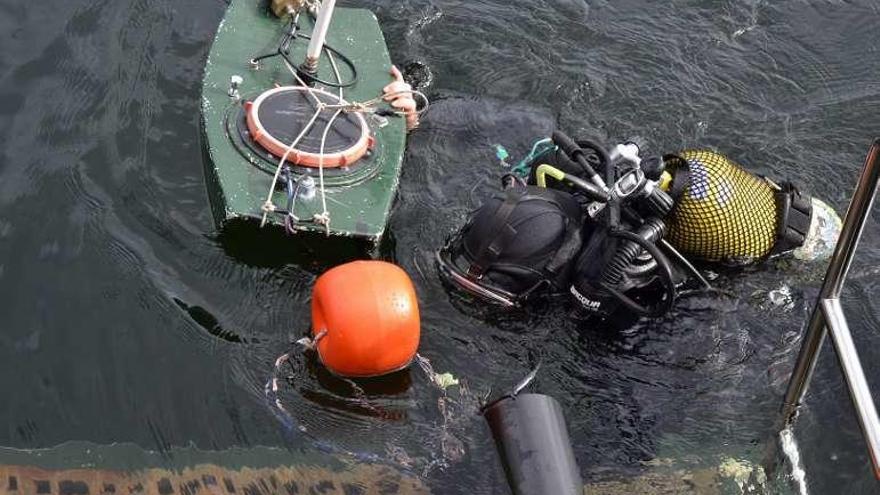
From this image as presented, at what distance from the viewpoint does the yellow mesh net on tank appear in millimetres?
5832

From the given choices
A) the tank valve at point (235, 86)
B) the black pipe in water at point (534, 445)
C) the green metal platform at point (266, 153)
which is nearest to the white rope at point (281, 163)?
the green metal platform at point (266, 153)

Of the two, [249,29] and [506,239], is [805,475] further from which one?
[249,29]

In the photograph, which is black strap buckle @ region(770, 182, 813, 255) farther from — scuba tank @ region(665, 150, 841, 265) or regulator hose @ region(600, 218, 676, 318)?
regulator hose @ region(600, 218, 676, 318)

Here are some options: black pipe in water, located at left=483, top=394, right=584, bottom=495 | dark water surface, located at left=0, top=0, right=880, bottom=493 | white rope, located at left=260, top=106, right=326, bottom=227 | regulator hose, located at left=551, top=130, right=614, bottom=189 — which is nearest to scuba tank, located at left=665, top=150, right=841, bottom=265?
dark water surface, located at left=0, top=0, right=880, bottom=493

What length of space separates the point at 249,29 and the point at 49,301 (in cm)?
259

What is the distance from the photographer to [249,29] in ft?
23.0

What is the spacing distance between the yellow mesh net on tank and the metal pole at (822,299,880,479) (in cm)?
191

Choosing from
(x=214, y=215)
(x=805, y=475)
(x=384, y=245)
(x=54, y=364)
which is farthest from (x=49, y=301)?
(x=805, y=475)

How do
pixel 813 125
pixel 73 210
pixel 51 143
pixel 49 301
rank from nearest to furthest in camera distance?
pixel 49 301 < pixel 73 210 < pixel 51 143 < pixel 813 125

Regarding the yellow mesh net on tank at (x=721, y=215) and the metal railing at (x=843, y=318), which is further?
the yellow mesh net on tank at (x=721, y=215)

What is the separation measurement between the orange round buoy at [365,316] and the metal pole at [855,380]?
83.5 inches

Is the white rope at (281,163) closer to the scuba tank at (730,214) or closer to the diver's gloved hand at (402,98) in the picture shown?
the diver's gloved hand at (402,98)

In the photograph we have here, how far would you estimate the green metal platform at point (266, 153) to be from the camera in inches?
226

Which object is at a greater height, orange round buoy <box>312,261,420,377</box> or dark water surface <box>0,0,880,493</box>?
orange round buoy <box>312,261,420,377</box>
